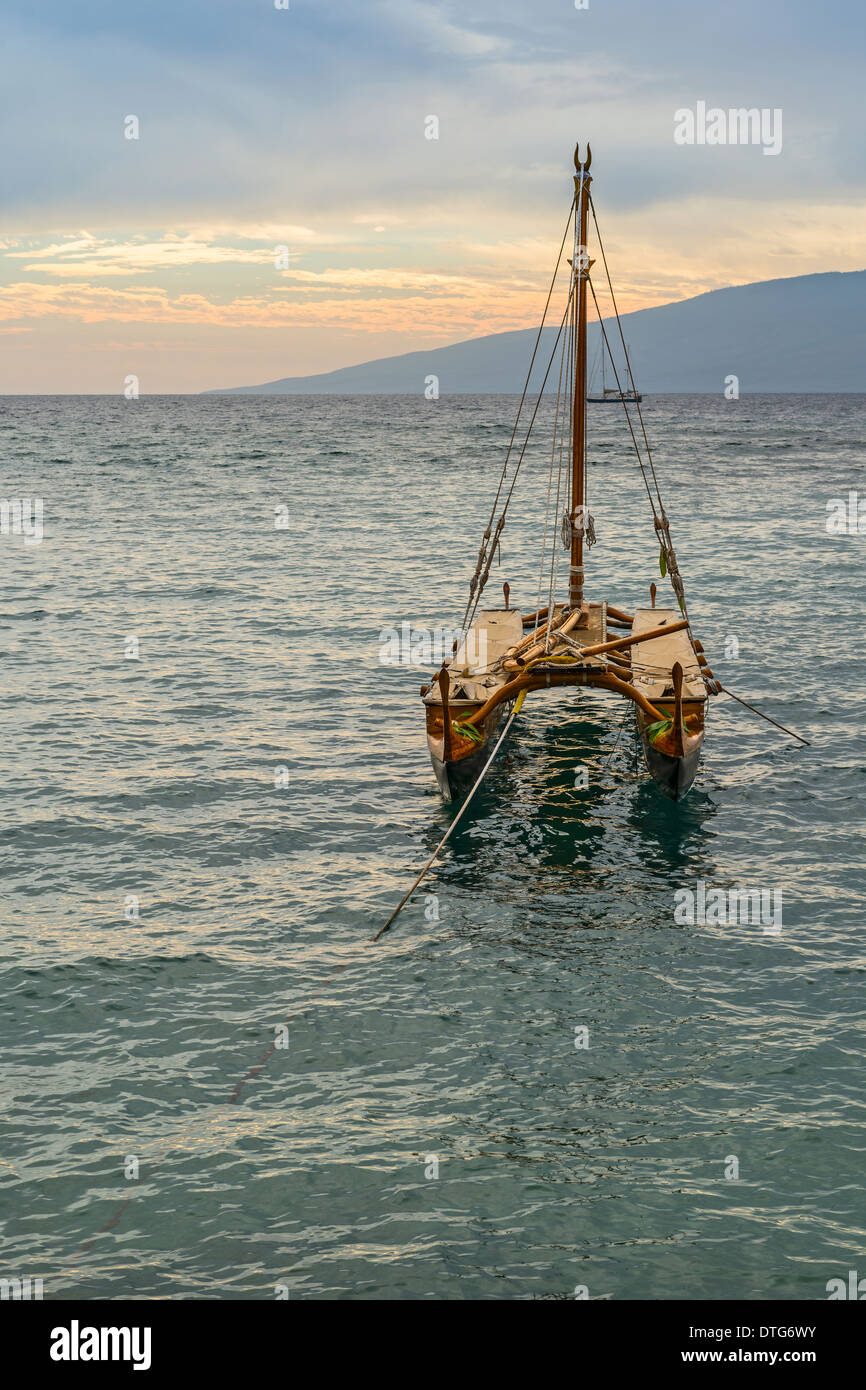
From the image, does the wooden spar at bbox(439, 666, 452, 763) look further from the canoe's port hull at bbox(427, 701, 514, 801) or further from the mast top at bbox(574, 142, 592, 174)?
the mast top at bbox(574, 142, 592, 174)

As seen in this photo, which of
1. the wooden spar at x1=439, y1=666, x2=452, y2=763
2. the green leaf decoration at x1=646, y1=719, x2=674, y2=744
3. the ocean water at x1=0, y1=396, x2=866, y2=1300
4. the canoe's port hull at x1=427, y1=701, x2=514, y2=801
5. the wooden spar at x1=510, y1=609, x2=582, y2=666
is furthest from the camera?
the wooden spar at x1=510, y1=609, x2=582, y2=666

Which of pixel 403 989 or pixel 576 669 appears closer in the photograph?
pixel 403 989

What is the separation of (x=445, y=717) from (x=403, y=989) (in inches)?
234

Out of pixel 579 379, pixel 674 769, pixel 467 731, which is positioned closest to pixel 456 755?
pixel 467 731

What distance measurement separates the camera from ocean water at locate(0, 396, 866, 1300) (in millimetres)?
10109

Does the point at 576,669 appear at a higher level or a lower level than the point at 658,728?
higher

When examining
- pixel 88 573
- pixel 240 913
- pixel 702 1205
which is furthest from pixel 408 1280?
pixel 88 573

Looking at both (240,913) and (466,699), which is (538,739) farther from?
(240,913)

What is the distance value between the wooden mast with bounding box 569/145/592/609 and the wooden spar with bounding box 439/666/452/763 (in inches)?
174

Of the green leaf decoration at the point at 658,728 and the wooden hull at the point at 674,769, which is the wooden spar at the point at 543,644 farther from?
the wooden hull at the point at 674,769

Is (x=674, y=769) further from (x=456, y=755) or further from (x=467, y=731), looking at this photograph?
(x=456, y=755)

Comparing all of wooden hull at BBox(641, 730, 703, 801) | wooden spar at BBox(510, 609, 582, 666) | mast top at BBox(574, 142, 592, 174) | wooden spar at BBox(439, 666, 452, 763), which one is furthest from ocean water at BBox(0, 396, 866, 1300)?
mast top at BBox(574, 142, 592, 174)

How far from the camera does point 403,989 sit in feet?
46.1
